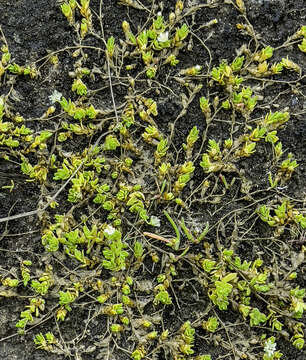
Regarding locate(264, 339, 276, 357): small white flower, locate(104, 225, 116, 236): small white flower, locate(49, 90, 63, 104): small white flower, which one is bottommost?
locate(264, 339, 276, 357): small white flower

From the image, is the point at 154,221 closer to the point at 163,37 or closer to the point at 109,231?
the point at 109,231

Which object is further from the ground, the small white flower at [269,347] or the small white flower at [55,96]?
the small white flower at [55,96]

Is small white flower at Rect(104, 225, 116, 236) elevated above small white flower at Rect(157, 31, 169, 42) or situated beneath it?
situated beneath

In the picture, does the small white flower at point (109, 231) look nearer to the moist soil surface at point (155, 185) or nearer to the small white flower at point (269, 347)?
the moist soil surface at point (155, 185)

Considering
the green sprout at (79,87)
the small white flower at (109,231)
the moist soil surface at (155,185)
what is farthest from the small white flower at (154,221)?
the green sprout at (79,87)

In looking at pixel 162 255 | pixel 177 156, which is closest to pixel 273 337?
pixel 162 255

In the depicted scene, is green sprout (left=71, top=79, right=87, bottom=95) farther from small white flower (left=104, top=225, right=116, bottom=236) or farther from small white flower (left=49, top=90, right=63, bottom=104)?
small white flower (left=104, top=225, right=116, bottom=236)

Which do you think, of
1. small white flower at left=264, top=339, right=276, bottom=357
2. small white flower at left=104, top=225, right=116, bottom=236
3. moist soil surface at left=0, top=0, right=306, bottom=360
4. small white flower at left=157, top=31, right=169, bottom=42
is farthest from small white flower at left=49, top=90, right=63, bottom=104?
small white flower at left=264, top=339, right=276, bottom=357

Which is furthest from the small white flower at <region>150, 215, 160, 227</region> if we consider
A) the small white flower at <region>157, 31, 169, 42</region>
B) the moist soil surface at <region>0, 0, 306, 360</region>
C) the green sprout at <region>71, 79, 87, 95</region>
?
the small white flower at <region>157, 31, 169, 42</region>

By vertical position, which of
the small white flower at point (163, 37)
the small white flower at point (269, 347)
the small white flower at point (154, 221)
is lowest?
the small white flower at point (269, 347)
